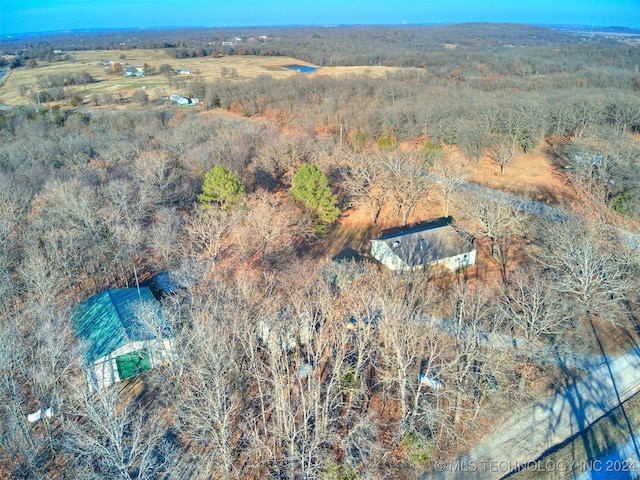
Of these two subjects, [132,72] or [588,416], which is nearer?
[588,416]

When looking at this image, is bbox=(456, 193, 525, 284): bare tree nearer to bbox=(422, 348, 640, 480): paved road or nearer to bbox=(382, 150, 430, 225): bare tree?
bbox=(382, 150, 430, 225): bare tree

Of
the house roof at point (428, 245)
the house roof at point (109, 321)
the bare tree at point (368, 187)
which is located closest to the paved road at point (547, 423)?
the house roof at point (428, 245)

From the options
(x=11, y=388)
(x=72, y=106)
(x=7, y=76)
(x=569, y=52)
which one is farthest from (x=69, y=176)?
(x=569, y=52)

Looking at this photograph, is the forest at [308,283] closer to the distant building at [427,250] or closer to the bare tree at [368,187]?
the bare tree at [368,187]

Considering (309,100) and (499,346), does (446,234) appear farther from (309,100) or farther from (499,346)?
(309,100)

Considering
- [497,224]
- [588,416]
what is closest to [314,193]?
[497,224]

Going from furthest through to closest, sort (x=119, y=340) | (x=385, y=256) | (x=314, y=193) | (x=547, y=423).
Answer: (x=314, y=193) < (x=385, y=256) < (x=119, y=340) < (x=547, y=423)

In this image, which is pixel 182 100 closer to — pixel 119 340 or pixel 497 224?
pixel 497 224
